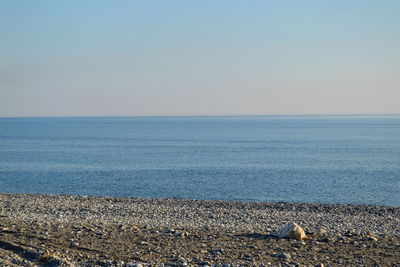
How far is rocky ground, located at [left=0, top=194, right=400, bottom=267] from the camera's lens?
1438 centimetres

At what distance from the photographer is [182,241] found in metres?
16.6

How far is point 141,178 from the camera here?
53188 millimetres

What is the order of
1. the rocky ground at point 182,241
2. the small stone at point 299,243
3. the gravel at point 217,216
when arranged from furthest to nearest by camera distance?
1. the gravel at point 217,216
2. the small stone at point 299,243
3. the rocky ground at point 182,241

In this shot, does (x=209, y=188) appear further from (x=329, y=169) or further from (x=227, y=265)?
(x=227, y=265)

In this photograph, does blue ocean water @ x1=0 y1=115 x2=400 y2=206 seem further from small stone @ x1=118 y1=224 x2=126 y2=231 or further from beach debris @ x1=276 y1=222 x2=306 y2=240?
beach debris @ x1=276 y1=222 x2=306 y2=240

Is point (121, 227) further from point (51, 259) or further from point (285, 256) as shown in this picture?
point (285, 256)

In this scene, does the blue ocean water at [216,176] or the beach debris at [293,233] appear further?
the blue ocean water at [216,176]

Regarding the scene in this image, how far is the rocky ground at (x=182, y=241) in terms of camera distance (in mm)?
14375

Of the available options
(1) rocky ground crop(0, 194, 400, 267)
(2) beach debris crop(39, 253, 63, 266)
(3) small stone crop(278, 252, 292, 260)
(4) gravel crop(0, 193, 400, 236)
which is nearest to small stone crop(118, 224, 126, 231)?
(1) rocky ground crop(0, 194, 400, 267)

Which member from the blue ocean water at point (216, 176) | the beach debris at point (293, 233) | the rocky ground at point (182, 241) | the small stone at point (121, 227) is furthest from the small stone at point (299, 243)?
the blue ocean water at point (216, 176)

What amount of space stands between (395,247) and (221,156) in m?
65.1

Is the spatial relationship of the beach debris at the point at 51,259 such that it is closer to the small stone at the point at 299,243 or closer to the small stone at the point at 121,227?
the small stone at the point at 121,227

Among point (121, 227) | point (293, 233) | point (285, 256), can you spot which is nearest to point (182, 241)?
point (121, 227)

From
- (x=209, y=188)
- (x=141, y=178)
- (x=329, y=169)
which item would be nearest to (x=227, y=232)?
(x=209, y=188)
